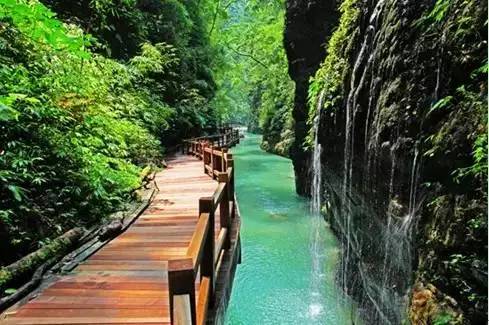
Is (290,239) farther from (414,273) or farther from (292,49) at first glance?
(292,49)

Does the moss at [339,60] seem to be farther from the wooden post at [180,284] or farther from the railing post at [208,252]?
the wooden post at [180,284]

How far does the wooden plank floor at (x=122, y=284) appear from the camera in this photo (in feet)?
11.8

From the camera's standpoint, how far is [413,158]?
555 cm

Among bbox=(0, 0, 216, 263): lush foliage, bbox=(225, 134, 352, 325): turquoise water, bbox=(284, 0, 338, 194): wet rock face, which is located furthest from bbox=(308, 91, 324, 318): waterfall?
bbox=(0, 0, 216, 263): lush foliage

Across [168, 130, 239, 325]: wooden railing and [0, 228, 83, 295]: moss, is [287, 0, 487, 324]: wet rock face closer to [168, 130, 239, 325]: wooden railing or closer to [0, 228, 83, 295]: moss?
[168, 130, 239, 325]: wooden railing

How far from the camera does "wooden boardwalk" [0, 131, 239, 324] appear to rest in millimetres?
3590

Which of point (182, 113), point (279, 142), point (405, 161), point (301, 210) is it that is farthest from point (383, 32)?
point (279, 142)

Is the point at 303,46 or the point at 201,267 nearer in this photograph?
the point at 201,267

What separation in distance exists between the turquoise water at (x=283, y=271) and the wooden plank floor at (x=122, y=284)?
2216mm

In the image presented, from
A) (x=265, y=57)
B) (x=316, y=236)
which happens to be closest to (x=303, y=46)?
(x=316, y=236)

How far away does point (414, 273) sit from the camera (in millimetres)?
5281

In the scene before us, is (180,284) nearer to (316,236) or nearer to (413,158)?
(413,158)

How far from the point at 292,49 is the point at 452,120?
13.4m

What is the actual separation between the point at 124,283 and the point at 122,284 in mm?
27
